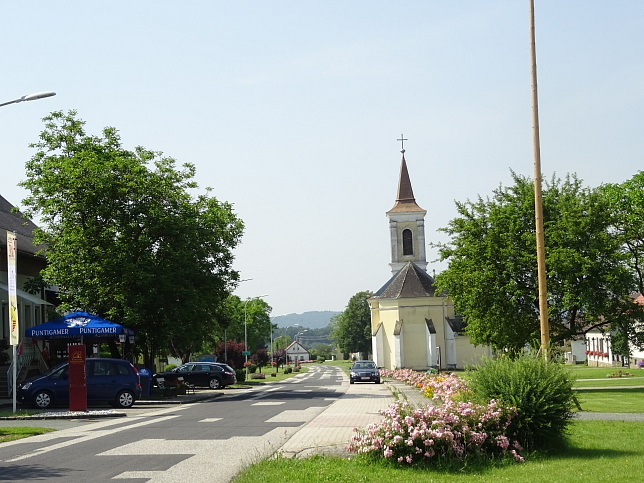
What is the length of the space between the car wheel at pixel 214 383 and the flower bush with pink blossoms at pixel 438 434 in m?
35.7

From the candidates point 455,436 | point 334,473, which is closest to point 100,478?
point 334,473

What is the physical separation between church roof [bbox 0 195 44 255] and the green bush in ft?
99.7

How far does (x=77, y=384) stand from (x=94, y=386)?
279 centimetres

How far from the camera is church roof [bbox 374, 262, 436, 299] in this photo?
93562 millimetres

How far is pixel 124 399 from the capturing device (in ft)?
98.6

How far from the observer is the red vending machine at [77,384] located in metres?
26.7

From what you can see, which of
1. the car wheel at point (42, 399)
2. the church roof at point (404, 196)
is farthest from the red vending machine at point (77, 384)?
the church roof at point (404, 196)

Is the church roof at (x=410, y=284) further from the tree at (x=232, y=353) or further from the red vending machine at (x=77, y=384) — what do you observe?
the red vending machine at (x=77, y=384)

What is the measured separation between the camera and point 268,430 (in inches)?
751

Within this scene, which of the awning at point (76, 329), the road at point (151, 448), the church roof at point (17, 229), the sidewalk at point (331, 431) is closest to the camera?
the road at point (151, 448)

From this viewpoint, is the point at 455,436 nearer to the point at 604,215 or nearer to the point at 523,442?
the point at 523,442

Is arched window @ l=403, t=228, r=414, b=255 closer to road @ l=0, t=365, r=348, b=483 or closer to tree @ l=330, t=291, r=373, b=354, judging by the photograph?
tree @ l=330, t=291, r=373, b=354

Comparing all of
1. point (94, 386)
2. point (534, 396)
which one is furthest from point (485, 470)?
point (94, 386)

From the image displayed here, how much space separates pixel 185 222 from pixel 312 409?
14950 millimetres
